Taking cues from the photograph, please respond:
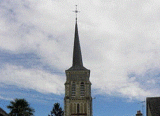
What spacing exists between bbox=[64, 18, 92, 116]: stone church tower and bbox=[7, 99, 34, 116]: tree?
3806 centimetres

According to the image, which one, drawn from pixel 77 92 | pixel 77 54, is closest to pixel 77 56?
pixel 77 54

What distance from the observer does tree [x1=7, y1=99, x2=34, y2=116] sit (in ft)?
150

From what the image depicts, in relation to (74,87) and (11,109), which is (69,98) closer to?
(74,87)

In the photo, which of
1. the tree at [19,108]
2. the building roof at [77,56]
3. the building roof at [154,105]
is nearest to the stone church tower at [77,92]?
the building roof at [77,56]

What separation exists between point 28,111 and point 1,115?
7524mm

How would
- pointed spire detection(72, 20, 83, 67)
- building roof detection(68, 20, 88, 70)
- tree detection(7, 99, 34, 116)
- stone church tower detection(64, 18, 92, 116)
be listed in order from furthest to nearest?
pointed spire detection(72, 20, 83, 67)
building roof detection(68, 20, 88, 70)
stone church tower detection(64, 18, 92, 116)
tree detection(7, 99, 34, 116)

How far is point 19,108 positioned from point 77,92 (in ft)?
135

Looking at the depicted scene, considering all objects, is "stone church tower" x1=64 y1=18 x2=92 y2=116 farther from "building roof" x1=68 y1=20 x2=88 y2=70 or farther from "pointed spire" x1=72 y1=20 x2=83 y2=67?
"pointed spire" x1=72 y1=20 x2=83 y2=67

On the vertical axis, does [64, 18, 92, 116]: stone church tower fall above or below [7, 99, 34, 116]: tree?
above

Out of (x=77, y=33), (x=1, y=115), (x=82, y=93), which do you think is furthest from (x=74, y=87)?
(x=1, y=115)

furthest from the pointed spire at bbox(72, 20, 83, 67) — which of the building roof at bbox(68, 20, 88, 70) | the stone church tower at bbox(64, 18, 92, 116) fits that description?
the stone church tower at bbox(64, 18, 92, 116)

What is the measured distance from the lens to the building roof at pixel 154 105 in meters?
34.5

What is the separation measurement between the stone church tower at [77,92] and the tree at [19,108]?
3806cm

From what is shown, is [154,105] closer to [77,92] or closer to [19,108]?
[19,108]
